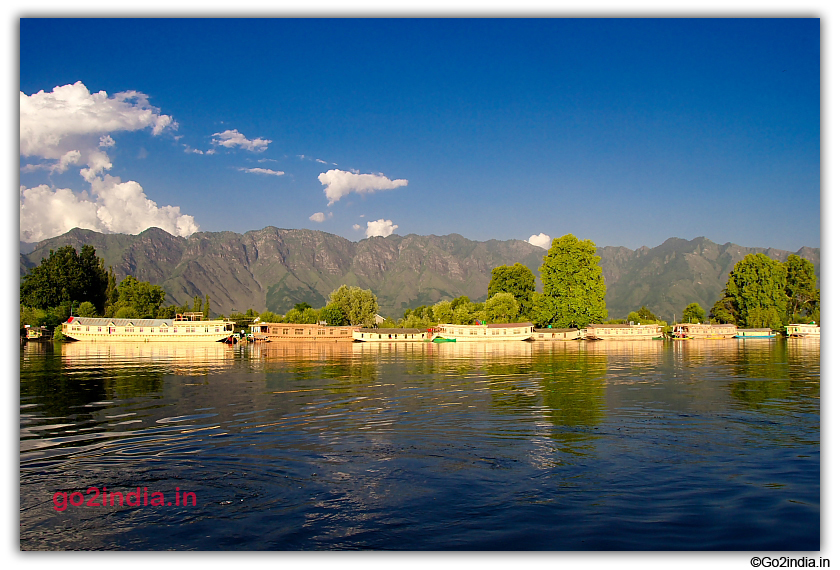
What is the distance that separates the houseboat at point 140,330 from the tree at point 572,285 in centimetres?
6195

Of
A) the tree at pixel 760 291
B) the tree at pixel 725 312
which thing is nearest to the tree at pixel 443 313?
the tree at pixel 760 291

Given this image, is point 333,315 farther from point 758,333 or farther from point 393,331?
point 758,333

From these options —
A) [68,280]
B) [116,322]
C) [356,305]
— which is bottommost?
[116,322]

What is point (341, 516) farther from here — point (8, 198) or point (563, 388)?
point (563, 388)

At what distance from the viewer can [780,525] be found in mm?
8359

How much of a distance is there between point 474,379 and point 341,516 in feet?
74.1

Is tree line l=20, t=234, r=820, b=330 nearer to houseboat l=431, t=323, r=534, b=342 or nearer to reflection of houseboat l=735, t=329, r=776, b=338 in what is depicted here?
reflection of houseboat l=735, t=329, r=776, b=338

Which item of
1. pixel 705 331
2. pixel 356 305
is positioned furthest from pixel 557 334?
pixel 356 305

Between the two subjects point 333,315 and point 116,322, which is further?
point 333,315

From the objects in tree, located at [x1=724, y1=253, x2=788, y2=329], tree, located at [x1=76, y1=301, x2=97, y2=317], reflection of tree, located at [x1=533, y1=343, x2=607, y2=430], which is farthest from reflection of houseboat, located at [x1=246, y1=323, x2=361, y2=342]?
tree, located at [x1=724, y1=253, x2=788, y2=329]

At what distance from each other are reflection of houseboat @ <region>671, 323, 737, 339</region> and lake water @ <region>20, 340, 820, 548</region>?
92.2 metres

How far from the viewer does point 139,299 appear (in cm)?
11519

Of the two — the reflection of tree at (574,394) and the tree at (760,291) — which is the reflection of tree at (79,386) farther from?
the tree at (760,291)

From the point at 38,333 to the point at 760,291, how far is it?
12560 centimetres
